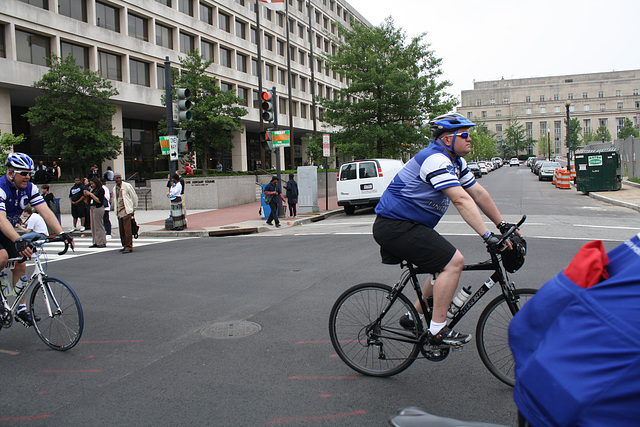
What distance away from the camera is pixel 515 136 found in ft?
385

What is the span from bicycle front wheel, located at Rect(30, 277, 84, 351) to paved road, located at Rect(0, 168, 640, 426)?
0.45ft

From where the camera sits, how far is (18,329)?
5742 millimetres

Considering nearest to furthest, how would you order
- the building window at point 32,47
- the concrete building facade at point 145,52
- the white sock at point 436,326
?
1. the white sock at point 436,326
2. the building window at point 32,47
3. the concrete building facade at point 145,52

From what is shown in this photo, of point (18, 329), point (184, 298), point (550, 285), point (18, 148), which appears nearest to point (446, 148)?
point (550, 285)

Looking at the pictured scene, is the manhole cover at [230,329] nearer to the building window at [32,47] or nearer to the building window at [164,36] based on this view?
the building window at [32,47]

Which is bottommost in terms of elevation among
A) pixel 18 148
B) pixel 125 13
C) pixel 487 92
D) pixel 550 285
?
pixel 550 285

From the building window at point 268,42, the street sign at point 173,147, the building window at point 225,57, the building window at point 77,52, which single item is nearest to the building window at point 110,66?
the building window at point 77,52

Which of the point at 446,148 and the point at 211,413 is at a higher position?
the point at 446,148

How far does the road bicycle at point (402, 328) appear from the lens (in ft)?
12.0

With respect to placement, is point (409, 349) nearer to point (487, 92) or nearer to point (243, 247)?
point (243, 247)

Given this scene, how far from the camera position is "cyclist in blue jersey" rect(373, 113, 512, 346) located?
140 inches

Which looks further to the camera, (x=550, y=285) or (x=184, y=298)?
(x=184, y=298)

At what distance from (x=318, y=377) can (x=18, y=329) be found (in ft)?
12.6

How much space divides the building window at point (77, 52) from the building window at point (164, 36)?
745 cm
